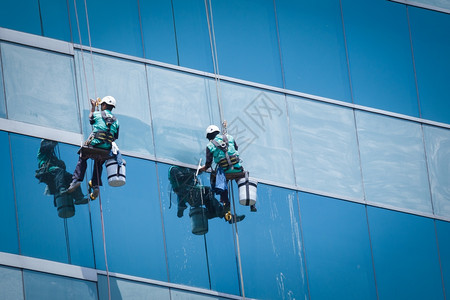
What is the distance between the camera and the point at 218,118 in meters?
22.8

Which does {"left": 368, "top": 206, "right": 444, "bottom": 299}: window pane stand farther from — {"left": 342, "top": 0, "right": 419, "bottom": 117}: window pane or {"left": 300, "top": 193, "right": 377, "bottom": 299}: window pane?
{"left": 342, "top": 0, "right": 419, "bottom": 117}: window pane

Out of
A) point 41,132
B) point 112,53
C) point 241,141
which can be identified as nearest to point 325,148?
point 241,141

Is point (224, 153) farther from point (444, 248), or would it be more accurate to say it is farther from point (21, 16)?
point (444, 248)

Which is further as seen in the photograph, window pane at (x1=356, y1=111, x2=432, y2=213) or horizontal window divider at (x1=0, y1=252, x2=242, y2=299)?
window pane at (x1=356, y1=111, x2=432, y2=213)

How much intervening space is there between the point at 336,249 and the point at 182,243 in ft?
9.85

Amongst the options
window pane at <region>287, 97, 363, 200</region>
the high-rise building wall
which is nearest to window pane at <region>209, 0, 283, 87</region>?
the high-rise building wall

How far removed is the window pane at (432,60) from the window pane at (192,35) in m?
4.42

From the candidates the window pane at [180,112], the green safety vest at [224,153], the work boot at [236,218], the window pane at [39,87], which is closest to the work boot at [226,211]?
the work boot at [236,218]

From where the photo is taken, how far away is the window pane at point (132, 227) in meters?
21.3

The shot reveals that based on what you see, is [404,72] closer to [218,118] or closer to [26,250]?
[218,118]

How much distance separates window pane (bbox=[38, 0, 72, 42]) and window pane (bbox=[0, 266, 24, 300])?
451 cm

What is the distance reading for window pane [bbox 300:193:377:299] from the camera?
22422mm

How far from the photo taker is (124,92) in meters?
22.5

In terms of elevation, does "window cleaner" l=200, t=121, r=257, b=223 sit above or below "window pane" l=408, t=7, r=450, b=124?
below
